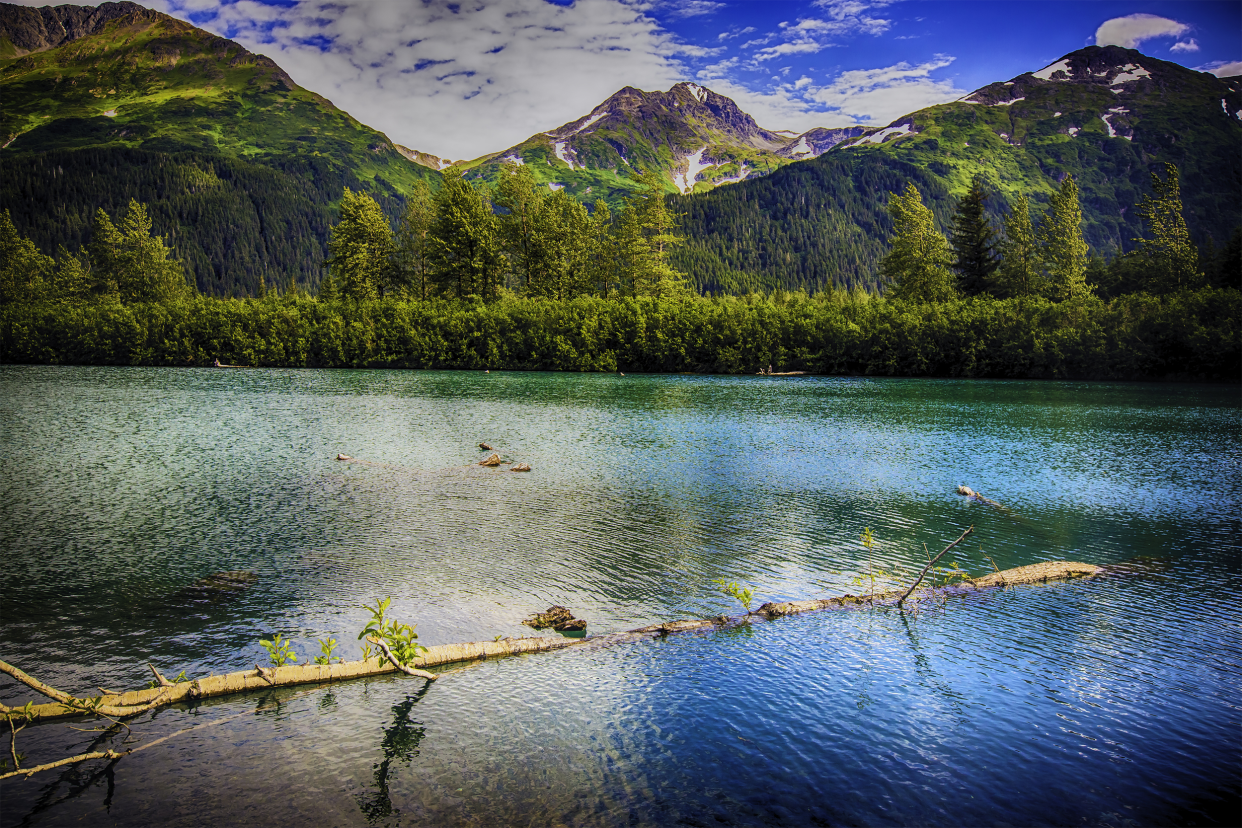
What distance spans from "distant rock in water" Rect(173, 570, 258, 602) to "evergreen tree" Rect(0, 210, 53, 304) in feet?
416

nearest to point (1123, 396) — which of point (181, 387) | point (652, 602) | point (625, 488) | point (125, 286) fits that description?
point (625, 488)

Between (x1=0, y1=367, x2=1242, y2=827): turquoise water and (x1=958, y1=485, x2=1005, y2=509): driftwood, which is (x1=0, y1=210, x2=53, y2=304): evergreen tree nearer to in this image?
(x1=0, y1=367, x2=1242, y2=827): turquoise water

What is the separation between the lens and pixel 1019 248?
3688 inches

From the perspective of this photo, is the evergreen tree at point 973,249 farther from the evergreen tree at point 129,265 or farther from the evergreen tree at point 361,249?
the evergreen tree at point 129,265

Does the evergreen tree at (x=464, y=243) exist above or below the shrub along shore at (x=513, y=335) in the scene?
above

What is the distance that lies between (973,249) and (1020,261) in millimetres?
6273

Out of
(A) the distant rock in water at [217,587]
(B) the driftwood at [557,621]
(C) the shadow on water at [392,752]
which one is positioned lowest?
(C) the shadow on water at [392,752]

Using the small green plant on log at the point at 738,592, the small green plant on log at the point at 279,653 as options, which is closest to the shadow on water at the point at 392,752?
the small green plant on log at the point at 279,653

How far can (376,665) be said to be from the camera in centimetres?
1048

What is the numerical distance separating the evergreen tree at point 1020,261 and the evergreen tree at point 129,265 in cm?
12618

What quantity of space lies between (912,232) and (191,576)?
99345mm

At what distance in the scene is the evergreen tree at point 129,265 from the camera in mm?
110188

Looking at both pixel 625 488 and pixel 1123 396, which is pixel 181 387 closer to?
pixel 625 488

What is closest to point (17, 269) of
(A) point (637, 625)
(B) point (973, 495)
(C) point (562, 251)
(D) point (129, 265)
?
(D) point (129, 265)
